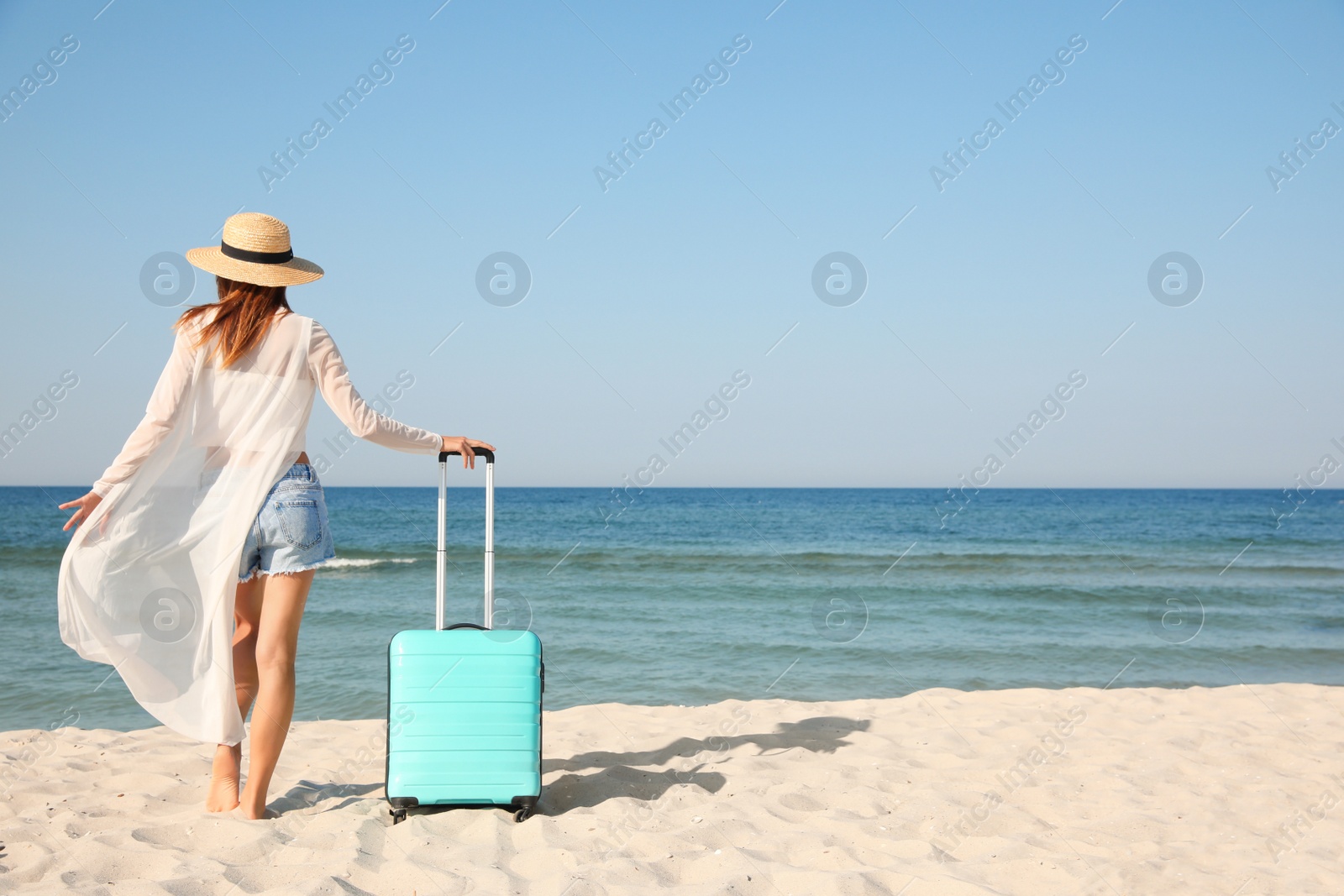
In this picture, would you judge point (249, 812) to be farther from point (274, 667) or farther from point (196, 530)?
point (196, 530)

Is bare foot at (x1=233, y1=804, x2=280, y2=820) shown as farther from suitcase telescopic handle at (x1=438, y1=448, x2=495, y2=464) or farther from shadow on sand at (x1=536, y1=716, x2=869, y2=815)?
suitcase telescopic handle at (x1=438, y1=448, x2=495, y2=464)

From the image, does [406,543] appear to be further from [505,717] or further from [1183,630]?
[505,717]

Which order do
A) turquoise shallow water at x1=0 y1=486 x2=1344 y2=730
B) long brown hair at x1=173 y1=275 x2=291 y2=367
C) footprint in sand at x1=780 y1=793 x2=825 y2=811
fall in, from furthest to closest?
1. turquoise shallow water at x1=0 y1=486 x2=1344 y2=730
2. footprint in sand at x1=780 y1=793 x2=825 y2=811
3. long brown hair at x1=173 y1=275 x2=291 y2=367

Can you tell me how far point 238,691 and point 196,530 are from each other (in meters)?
0.59

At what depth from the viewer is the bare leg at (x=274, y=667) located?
2.92m

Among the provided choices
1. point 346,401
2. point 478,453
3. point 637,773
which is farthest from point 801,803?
point 346,401

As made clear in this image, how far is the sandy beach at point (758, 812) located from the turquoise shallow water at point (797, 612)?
53.9 inches

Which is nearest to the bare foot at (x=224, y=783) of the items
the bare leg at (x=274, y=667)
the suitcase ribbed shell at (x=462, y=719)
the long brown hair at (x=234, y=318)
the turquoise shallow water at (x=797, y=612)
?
the bare leg at (x=274, y=667)

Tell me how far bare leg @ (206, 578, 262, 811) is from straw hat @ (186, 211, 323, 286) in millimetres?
1079

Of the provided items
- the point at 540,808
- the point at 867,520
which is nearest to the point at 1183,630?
the point at 540,808

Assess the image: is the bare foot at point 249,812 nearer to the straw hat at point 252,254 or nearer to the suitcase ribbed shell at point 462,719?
the suitcase ribbed shell at point 462,719

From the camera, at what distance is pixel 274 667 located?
2941 mm

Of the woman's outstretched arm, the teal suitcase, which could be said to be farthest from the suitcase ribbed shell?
the woman's outstretched arm

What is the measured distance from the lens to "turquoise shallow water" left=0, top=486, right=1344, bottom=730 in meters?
6.40
